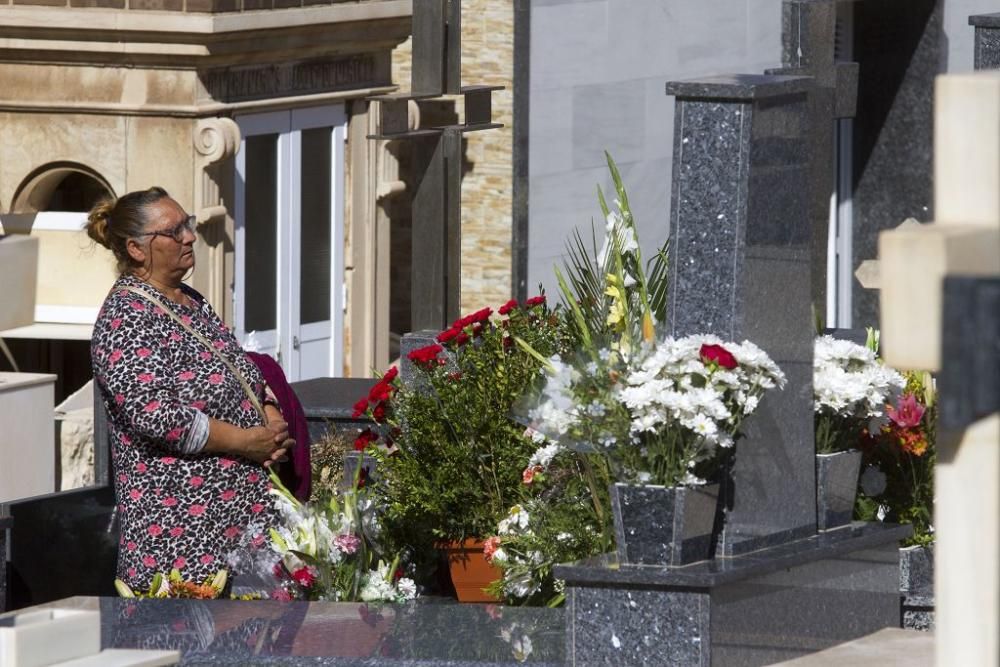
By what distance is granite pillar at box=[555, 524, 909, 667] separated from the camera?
452 cm

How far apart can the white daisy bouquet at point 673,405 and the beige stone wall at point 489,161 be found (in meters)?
8.40

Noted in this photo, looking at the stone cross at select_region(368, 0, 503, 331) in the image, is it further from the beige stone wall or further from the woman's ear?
the beige stone wall

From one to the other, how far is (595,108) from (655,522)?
875 centimetres

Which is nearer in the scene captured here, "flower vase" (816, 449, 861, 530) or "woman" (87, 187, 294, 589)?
"flower vase" (816, 449, 861, 530)

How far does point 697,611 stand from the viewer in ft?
14.8

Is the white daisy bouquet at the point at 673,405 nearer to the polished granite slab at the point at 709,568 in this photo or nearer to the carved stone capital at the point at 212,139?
the polished granite slab at the point at 709,568

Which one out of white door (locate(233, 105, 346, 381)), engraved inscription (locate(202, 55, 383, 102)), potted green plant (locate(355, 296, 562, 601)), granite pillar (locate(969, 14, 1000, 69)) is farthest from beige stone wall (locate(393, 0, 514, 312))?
potted green plant (locate(355, 296, 562, 601))

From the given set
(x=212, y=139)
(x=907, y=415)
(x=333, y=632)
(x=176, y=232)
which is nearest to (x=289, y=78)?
(x=212, y=139)

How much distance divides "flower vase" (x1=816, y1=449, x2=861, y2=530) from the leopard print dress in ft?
5.16

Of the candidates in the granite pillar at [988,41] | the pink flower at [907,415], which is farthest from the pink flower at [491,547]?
the granite pillar at [988,41]

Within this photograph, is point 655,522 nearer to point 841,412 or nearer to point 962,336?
point 841,412

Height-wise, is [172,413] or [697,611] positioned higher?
[172,413]

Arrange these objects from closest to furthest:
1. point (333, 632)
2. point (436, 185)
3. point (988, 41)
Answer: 1. point (333, 632)
2. point (988, 41)
3. point (436, 185)

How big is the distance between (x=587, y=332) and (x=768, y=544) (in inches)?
27.3
